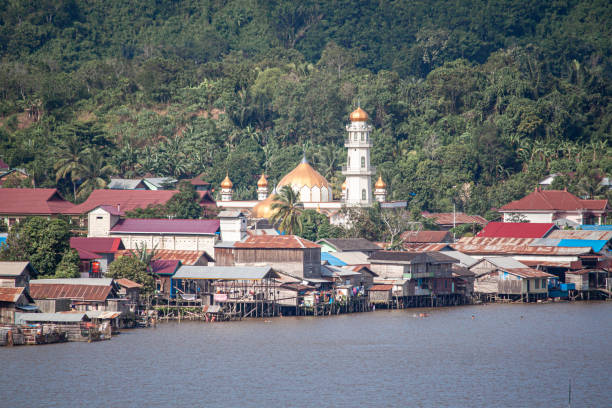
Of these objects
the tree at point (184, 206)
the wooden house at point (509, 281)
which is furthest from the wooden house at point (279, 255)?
the tree at point (184, 206)

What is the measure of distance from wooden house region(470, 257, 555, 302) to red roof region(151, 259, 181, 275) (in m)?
23.0

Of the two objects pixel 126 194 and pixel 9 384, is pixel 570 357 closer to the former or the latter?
pixel 9 384

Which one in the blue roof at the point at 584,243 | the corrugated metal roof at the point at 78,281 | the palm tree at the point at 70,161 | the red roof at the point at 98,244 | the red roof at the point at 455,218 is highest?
the palm tree at the point at 70,161

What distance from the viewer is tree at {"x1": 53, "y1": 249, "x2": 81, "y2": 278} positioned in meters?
67.6

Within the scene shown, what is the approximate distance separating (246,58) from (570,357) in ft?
397

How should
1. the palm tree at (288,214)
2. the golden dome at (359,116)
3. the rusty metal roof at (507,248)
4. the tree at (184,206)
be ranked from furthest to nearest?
the golden dome at (359,116)
the tree at (184,206)
the palm tree at (288,214)
the rusty metal roof at (507,248)

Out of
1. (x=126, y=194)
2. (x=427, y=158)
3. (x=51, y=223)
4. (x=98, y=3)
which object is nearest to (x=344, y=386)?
(x=51, y=223)

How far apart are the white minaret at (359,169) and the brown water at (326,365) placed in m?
36.0

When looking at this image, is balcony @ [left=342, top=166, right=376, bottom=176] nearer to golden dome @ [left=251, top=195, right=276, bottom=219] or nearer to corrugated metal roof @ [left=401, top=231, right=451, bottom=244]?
golden dome @ [left=251, top=195, right=276, bottom=219]

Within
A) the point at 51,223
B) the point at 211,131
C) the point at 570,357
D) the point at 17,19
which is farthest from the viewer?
the point at 17,19

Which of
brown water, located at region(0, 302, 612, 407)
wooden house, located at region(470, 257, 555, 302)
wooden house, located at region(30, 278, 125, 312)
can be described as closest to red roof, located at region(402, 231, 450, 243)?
wooden house, located at region(470, 257, 555, 302)

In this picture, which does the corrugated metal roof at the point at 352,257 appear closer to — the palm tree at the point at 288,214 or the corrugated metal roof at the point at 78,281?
the palm tree at the point at 288,214

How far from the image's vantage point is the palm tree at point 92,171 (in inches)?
4353

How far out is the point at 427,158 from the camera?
126 metres
